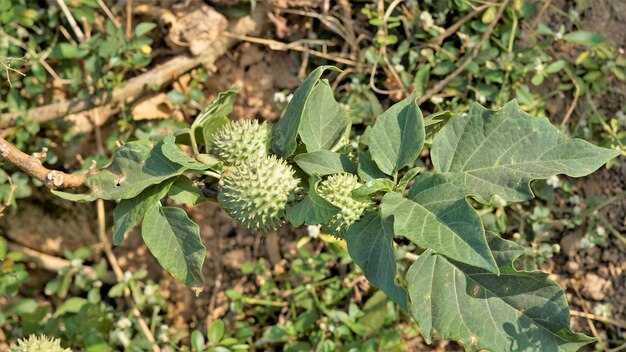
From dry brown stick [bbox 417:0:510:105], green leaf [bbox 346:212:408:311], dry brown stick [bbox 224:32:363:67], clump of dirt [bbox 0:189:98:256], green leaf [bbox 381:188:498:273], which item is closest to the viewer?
green leaf [bbox 381:188:498:273]

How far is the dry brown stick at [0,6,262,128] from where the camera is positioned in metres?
2.59

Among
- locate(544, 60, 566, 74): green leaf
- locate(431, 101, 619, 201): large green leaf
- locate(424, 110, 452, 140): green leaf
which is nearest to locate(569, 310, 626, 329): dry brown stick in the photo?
locate(544, 60, 566, 74): green leaf

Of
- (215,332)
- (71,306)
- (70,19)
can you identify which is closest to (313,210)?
(215,332)

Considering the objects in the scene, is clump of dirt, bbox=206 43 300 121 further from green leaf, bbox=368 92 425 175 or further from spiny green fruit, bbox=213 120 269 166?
green leaf, bbox=368 92 425 175

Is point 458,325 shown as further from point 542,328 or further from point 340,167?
point 340,167

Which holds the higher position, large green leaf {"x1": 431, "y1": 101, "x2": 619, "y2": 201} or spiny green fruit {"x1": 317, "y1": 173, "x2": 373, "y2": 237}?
large green leaf {"x1": 431, "y1": 101, "x2": 619, "y2": 201}

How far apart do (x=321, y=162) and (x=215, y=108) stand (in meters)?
0.41

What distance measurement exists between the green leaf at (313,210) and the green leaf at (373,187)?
0.29 feet

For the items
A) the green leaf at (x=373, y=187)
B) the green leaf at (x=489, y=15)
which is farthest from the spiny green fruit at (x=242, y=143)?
the green leaf at (x=489, y=15)

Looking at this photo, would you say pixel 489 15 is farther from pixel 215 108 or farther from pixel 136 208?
pixel 136 208

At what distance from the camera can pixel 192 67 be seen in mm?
2744

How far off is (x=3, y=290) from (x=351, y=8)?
1.87 m

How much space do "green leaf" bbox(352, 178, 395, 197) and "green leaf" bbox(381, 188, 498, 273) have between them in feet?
0.11

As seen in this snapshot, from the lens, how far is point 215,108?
5.48 ft
